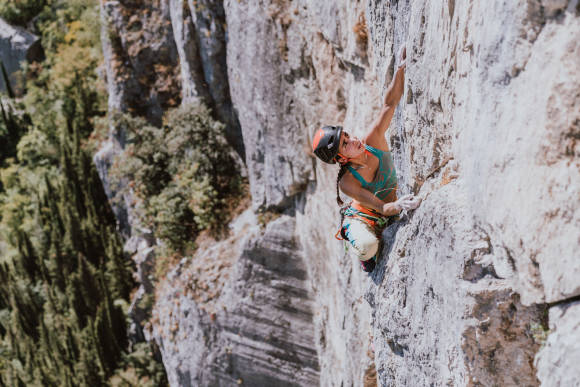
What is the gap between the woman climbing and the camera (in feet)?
11.5

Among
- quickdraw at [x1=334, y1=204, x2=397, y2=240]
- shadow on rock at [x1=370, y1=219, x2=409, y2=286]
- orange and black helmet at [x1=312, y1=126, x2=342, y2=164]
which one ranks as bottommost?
shadow on rock at [x1=370, y1=219, x2=409, y2=286]

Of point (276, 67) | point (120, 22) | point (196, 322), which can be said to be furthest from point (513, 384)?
point (120, 22)

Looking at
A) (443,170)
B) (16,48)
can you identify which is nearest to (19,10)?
(16,48)

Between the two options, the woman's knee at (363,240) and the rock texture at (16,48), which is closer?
the woman's knee at (363,240)

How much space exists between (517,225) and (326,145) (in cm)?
170

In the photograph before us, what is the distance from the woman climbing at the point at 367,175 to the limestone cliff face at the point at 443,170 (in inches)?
5.2

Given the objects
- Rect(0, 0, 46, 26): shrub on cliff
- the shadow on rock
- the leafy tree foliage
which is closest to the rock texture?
Rect(0, 0, 46, 26): shrub on cliff

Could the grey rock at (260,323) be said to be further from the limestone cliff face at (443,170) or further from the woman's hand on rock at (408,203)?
the woman's hand on rock at (408,203)

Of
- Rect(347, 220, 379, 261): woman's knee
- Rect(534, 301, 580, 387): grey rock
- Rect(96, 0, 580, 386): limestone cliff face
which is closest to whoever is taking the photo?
Rect(534, 301, 580, 387): grey rock

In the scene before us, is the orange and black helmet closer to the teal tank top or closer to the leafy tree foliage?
the teal tank top

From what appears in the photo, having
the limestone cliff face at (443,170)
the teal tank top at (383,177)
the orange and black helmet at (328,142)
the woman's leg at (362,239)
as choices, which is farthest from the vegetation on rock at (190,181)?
the orange and black helmet at (328,142)

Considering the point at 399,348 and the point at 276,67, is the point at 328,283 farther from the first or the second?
the point at 399,348

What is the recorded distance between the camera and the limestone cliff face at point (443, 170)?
1904mm

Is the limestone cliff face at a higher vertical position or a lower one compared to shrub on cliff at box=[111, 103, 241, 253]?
higher
